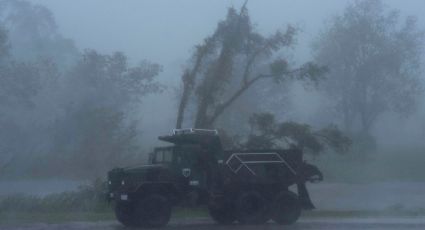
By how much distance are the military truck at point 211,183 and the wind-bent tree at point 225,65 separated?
8206 millimetres

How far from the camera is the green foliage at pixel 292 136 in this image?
1240 inches

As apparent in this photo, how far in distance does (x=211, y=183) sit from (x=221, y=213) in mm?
1293

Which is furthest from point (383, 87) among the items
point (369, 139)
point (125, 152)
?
point (125, 152)

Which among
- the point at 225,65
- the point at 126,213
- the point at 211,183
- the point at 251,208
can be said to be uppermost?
the point at 225,65

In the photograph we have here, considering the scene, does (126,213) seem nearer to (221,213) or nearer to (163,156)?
(163,156)

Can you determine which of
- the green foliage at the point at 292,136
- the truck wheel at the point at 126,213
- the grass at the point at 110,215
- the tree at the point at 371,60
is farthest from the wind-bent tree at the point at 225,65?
the tree at the point at 371,60

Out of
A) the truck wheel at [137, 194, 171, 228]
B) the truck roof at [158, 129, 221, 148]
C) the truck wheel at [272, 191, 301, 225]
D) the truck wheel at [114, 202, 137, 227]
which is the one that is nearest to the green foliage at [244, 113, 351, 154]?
the truck wheel at [272, 191, 301, 225]

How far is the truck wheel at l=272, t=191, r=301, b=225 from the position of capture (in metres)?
25.1

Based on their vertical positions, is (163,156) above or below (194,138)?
below

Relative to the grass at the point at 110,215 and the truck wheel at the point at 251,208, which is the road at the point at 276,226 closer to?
the truck wheel at the point at 251,208

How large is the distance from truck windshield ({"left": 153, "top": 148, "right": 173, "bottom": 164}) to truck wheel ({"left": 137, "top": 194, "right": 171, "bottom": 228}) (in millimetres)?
1474

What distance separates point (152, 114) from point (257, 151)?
142 feet

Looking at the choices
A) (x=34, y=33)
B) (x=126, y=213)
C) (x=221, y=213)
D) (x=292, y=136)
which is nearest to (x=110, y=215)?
(x=126, y=213)

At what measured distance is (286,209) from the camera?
25.2m
